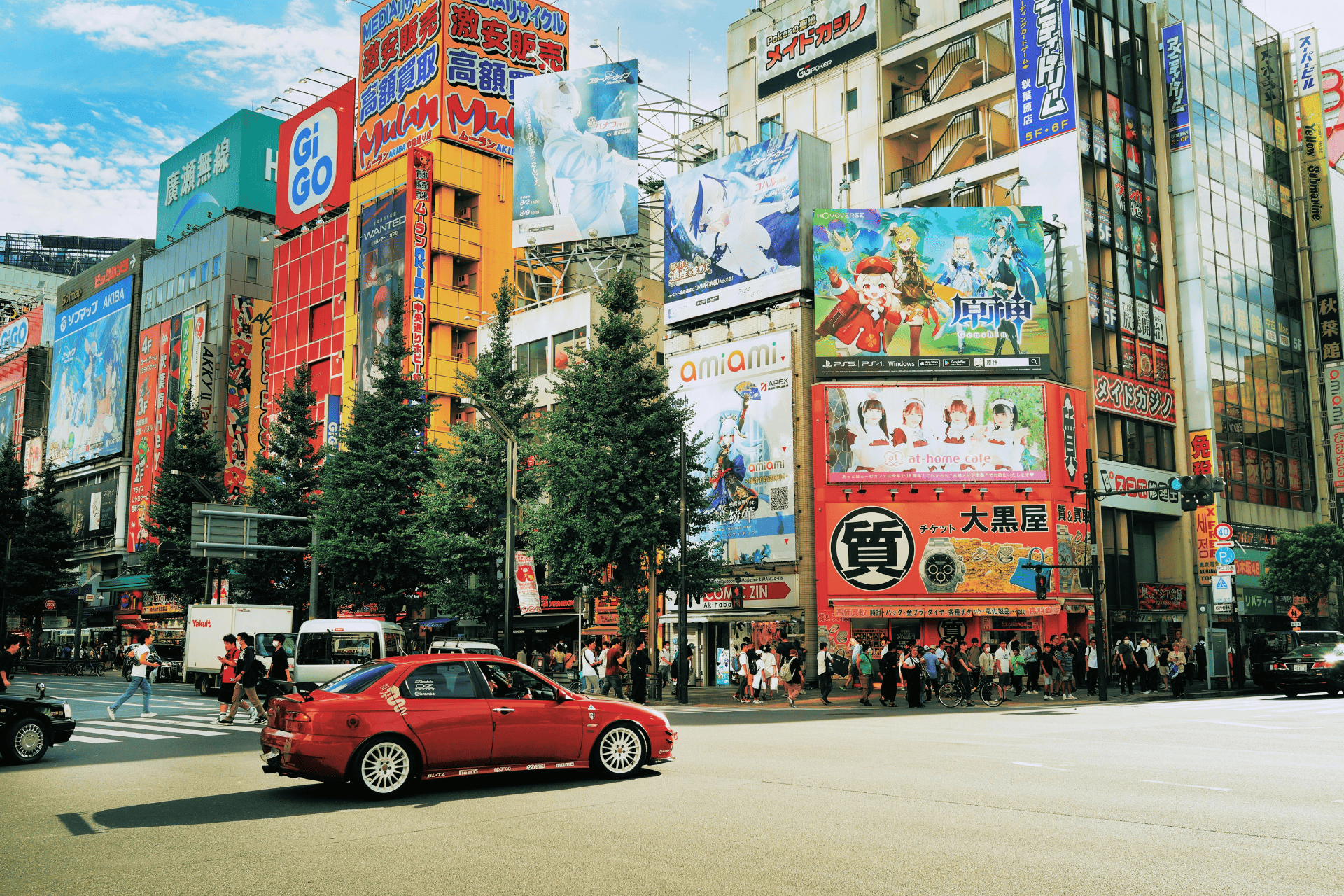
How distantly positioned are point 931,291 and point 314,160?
44.9 meters

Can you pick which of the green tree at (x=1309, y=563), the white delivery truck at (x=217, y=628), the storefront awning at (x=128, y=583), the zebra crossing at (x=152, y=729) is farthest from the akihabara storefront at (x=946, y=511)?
the storefront awning at (x=128, y=583)

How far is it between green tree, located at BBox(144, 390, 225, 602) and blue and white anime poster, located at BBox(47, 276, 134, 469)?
3598 centimetres

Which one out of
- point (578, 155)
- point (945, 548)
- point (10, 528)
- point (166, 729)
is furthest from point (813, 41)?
point (10, 528)

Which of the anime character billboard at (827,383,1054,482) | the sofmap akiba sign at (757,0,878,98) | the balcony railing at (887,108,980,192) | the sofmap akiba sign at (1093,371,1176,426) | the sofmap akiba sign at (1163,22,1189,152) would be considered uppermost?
the sofmap akiba sign at (757,0,878,98)

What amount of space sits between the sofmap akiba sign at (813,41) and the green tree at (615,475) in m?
25.4

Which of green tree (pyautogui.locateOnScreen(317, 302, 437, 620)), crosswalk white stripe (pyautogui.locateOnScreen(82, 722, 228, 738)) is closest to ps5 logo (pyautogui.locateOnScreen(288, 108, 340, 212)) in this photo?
green tree (pyautogui.locateOnScreen(317, 302, 437, 620))

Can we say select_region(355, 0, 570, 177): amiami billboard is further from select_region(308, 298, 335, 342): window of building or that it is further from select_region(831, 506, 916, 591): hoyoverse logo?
select_region(831, 506, 916, 591): hoyoverse logo

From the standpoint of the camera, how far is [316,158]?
6850 cm

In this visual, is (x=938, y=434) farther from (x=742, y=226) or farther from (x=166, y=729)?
(x=166, y=729)

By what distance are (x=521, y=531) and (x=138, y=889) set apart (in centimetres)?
2777

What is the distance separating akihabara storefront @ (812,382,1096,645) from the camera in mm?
38375

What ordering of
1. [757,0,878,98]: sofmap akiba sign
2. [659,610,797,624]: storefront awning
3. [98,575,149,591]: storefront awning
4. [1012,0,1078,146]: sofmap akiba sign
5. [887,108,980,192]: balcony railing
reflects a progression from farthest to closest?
[98,575,149,591]: storefront awning → [757,0,878,98]: sofmap akiba sign → [887,108,980,192]: balcony railing → [1012,0,1078,146]: sofmap akiba sign → [659,610,797,624]: storefront awning

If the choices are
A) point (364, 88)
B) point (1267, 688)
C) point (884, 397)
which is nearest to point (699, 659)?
point (884, 397)

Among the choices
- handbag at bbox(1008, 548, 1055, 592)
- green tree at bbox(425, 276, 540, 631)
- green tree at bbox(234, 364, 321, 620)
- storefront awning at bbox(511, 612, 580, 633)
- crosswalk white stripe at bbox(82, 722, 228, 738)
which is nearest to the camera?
crosswalk white stripe at bbox(82, 722, 228, 738)
